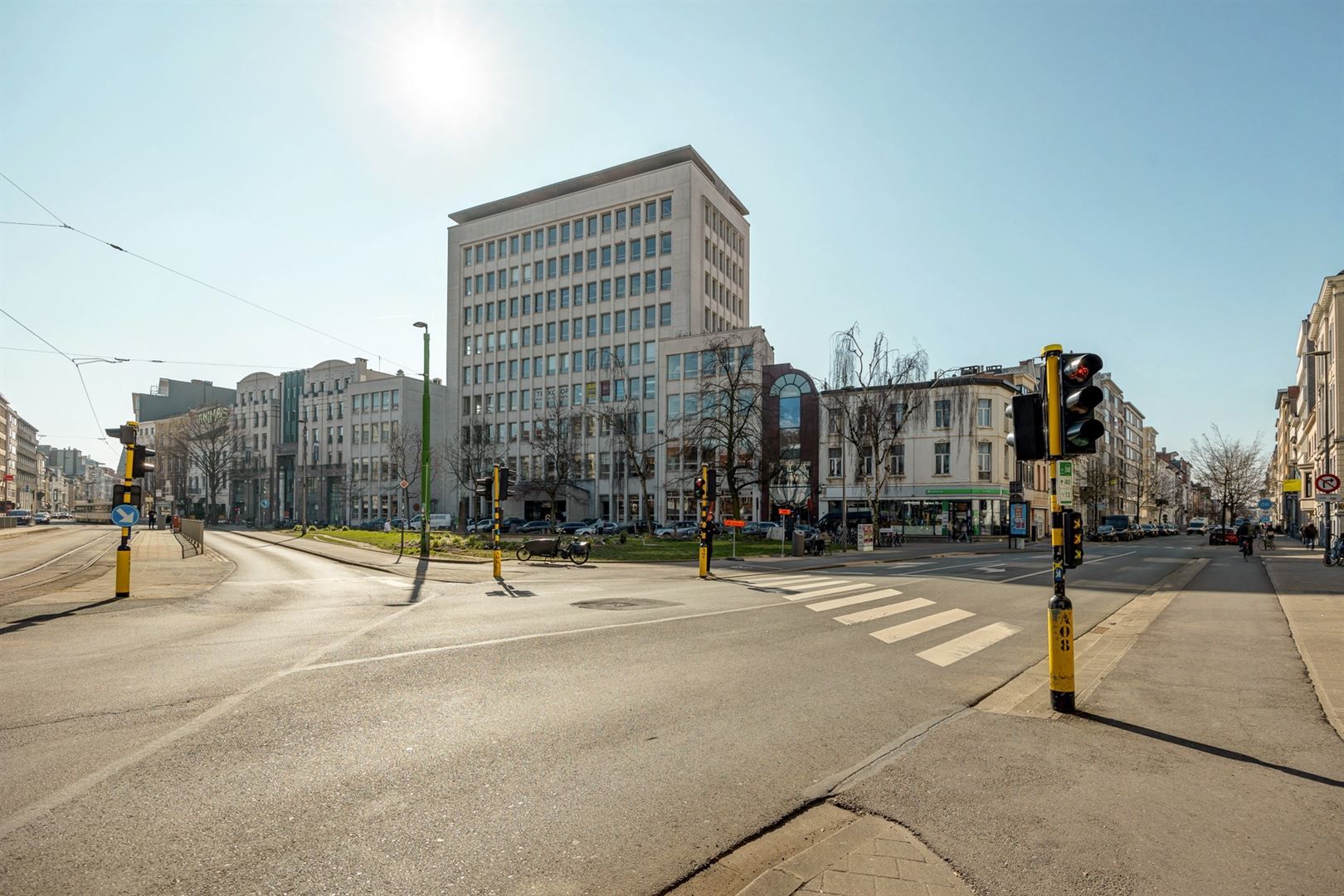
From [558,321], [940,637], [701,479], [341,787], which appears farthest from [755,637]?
[558,321]

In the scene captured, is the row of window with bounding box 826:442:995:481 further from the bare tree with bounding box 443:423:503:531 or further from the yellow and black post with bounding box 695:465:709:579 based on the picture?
the yellow and black post with bounding box 695:465:709:579

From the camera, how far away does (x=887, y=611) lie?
13.6 meters

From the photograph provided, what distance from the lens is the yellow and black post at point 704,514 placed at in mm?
21719

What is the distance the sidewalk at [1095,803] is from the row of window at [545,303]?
6514 centimetres

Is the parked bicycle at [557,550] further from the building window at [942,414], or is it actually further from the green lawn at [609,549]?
the building window at [942,414]

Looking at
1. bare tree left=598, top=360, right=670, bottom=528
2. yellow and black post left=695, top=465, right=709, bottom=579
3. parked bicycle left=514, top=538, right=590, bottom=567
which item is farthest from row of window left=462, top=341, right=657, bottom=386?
yellow and black post left=695, top=465, right=709, bottom=579

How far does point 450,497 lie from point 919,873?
82243mm

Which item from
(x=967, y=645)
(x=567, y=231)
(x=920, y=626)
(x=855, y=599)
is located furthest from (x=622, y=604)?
(x=567, y=231)

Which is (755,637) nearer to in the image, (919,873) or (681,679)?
(681,679)

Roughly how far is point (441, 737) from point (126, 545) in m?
13.2

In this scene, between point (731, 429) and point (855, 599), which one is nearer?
point (855, 599)

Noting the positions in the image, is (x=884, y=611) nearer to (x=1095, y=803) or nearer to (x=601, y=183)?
(x=1095, y=803)

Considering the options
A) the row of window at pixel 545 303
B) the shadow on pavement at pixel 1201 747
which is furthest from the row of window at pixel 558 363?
the shadow on pavement at pixel 1201 747

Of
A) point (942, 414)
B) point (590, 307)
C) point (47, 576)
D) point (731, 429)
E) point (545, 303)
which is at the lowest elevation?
point (47, 576)
